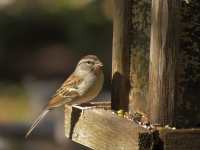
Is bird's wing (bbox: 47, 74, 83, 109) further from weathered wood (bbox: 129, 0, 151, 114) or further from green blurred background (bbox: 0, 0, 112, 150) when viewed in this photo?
green blurred background (bbox: 0, 0, 112, 150)

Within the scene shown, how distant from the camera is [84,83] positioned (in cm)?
629

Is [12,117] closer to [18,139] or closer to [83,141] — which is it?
[18,139]

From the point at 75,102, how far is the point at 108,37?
12915 mm

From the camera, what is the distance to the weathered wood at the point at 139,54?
4914 millimetres

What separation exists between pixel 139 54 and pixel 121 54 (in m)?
0.20

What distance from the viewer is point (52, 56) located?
1988cm

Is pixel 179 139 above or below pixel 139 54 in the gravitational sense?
below

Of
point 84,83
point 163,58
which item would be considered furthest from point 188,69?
point 84,83

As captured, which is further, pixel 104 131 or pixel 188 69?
pixel 104 131

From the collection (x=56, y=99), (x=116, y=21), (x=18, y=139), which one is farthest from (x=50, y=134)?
(x=116, y=21)

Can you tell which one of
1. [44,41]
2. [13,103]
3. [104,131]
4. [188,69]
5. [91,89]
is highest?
[188,69]

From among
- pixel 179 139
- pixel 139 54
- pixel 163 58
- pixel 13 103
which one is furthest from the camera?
pixel 13 103

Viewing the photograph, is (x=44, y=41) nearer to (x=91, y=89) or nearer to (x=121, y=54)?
(x=91, y=89)

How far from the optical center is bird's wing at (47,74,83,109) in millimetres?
6277
